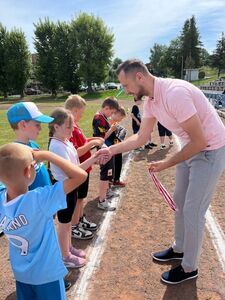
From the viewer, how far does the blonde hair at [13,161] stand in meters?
2.07

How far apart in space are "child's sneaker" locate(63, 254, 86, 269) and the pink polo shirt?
5.93ft

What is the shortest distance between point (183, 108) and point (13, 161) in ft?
5.25

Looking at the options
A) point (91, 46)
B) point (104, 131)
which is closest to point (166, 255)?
point (104, 131)

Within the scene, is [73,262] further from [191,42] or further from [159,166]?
[191,42]

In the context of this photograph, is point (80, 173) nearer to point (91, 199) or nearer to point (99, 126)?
point (99, 126)

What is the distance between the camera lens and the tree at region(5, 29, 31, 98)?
5550 cm

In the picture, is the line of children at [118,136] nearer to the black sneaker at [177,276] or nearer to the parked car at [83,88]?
the black sneaker at [177,276]

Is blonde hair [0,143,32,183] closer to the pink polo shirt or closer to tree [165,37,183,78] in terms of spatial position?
the pink polo shirt

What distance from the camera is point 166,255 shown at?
3.98 m

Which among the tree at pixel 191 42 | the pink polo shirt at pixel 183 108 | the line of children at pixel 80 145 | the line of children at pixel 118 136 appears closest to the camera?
the pink polo shirt at pixel 183 108

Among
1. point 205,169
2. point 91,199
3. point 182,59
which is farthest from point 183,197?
point 182,59

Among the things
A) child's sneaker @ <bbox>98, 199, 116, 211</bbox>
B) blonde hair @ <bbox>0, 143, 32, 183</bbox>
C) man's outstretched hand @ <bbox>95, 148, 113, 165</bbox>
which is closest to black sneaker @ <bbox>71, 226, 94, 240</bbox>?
child's sneaker @ <bbox>98, 199, 116, 211</bbox>

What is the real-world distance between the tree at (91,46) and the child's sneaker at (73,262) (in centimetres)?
5282

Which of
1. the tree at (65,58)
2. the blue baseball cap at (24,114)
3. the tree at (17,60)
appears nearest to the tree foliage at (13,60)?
the tree at (17,60)
